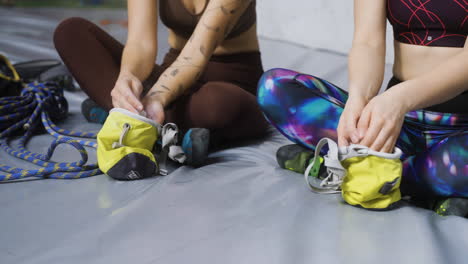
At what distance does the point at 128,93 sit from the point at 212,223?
14.3 inches

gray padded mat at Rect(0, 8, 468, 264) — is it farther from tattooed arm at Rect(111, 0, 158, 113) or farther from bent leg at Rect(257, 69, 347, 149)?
tattooed arm at Rect(111, 0, 158, 113)

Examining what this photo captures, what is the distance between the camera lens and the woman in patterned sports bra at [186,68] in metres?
1.24

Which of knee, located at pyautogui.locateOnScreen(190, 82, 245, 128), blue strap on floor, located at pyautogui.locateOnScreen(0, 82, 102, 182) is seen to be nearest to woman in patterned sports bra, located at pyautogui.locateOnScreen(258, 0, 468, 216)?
knee, located at pyautogui.locateOnScreen(190, 82, 245, 128)

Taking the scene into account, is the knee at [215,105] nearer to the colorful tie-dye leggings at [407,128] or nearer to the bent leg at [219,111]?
the bent leg at [219,111]

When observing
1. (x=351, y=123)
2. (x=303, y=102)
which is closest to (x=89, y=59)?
(x=303, y=102)

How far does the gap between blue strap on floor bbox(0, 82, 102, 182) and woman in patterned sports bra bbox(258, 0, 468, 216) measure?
1.30 feet

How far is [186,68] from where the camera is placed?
4.16 feet

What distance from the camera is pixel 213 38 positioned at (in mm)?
1271

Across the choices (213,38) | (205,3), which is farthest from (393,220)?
(205,3)

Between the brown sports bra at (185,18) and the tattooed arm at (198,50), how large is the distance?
10 centimetres

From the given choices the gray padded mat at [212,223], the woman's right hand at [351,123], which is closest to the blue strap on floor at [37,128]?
→ the gray padded mat at [212,223]

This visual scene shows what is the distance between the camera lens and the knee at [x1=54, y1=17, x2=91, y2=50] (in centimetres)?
139

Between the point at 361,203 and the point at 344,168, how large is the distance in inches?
2.6

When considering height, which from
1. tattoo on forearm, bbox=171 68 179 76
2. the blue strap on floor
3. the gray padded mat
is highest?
tattoo on forearm, bbox=171 68 179 76
